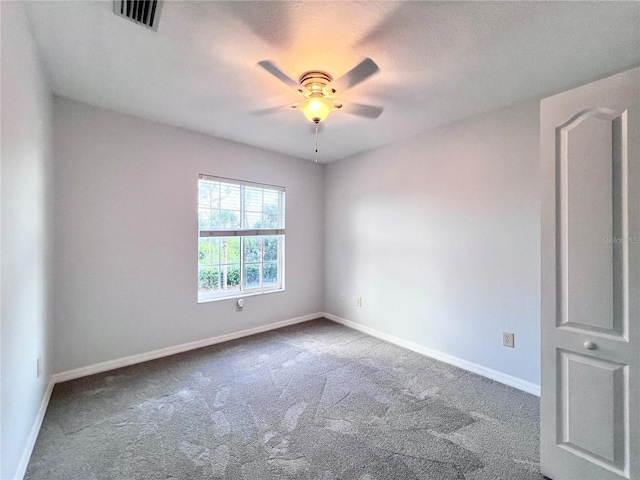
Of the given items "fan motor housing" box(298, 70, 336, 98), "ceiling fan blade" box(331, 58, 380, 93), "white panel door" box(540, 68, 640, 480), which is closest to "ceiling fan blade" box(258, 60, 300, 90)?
"fan motor housing" box(298, 70, 336, 98)

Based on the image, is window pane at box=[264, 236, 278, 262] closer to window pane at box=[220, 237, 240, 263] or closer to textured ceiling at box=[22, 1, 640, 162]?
window pane at box=[220, 237, 240, 263]

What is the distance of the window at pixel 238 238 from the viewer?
11.1 ft

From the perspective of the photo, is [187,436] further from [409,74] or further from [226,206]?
[409,74]

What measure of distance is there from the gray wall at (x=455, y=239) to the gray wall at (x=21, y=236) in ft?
10.5

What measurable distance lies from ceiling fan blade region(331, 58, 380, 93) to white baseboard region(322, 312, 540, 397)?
8.97ft

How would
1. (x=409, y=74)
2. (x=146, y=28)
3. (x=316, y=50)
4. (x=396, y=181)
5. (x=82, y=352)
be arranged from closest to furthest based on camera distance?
(x=146, y=28) < (x=316, y=50) < (x=409, y=74) < (x=82, y=352) < (x=396, y=181)

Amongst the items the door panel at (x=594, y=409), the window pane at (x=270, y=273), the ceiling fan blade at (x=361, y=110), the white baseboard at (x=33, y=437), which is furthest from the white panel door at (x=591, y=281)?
the window pane at (x=270, y=273)

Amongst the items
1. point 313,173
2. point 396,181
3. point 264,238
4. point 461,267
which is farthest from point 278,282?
point 461,267

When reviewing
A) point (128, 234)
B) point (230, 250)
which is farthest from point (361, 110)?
point (128, 234)

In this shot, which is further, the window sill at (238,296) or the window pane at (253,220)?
the window pane at (253,220)

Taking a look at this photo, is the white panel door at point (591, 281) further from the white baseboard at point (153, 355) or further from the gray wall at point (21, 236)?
the white baseboard at point (153, 355)

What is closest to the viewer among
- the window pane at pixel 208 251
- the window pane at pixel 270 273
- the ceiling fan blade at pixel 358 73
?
the ceiling fan blade at pixel 358 73

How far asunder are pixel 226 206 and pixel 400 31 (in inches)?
105

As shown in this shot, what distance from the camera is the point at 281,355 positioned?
3.04 metres
